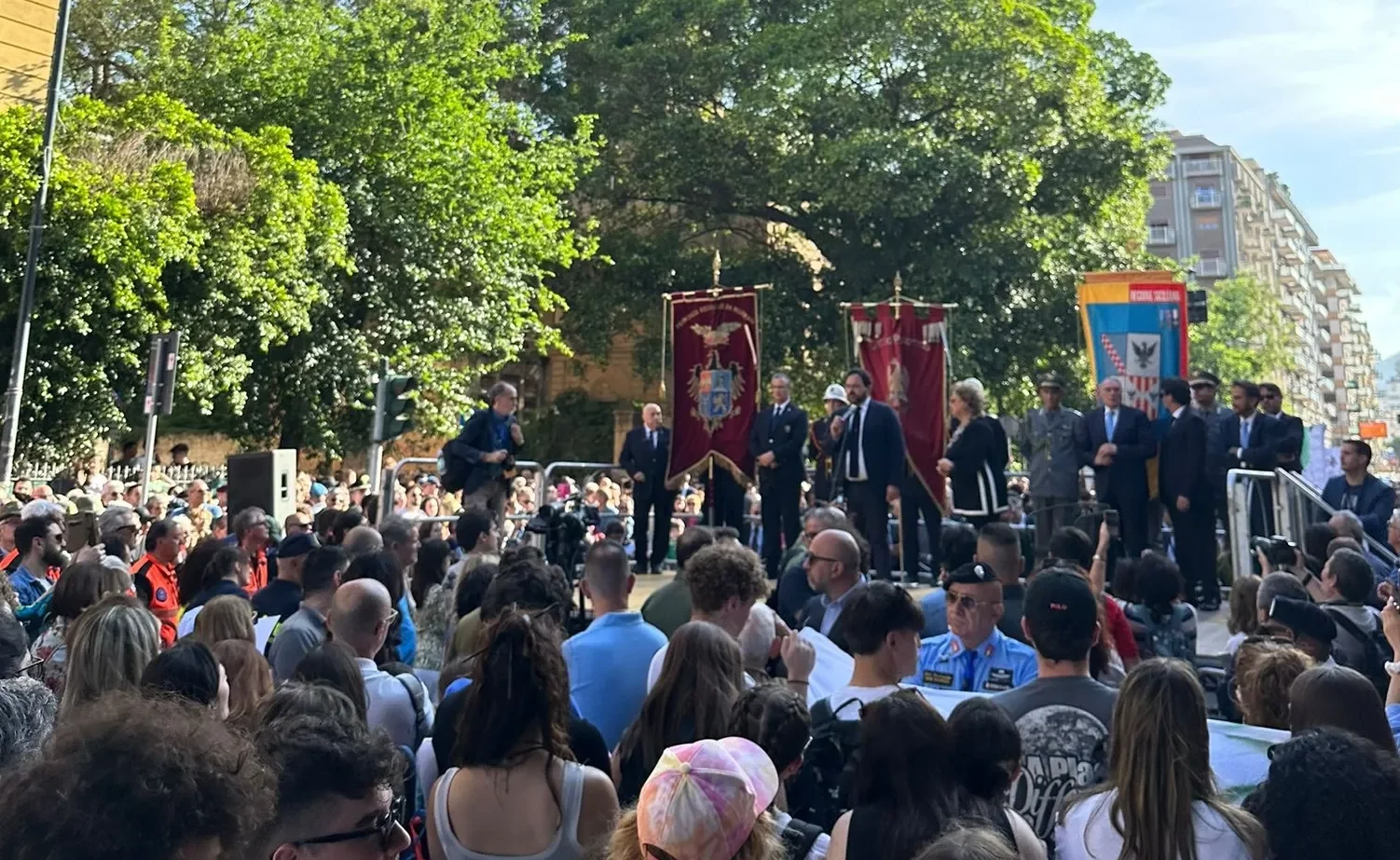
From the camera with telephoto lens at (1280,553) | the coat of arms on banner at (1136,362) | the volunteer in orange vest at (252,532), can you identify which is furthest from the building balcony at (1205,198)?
the volunteer in orange vest at (252,532)

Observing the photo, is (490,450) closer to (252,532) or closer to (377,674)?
(252,532)

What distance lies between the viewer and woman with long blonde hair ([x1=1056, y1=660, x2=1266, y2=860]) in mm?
3150

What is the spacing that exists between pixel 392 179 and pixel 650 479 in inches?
573

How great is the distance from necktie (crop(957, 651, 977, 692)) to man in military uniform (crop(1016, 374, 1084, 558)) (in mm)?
6625

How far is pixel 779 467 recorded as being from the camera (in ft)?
40.9

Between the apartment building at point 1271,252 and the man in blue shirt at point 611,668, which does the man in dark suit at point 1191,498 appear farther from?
the apartment building at point 1271,252

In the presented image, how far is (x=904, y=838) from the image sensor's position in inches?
117

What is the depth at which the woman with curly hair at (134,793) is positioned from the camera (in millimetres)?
1676

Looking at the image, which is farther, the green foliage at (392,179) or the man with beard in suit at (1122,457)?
the green foliage at (392,179)

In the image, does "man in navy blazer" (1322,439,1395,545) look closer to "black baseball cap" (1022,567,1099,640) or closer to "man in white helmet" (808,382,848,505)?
"man in white helmet" (808,382,848,505)

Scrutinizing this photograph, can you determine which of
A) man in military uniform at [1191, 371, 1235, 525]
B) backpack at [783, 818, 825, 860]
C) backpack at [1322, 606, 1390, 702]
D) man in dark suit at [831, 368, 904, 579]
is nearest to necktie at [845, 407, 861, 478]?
man in dark suit at [831, 368, 904, 579]

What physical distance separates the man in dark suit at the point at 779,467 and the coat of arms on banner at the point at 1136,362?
3332 millimetres

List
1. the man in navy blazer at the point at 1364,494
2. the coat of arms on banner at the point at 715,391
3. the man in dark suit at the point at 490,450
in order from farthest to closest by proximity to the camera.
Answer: the coat of arms on banner at the point at 715,391 → the man in dark suit at the point at 490,450 → the man in navy blazer at the point at 1364,494

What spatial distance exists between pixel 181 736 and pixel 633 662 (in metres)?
3.21
